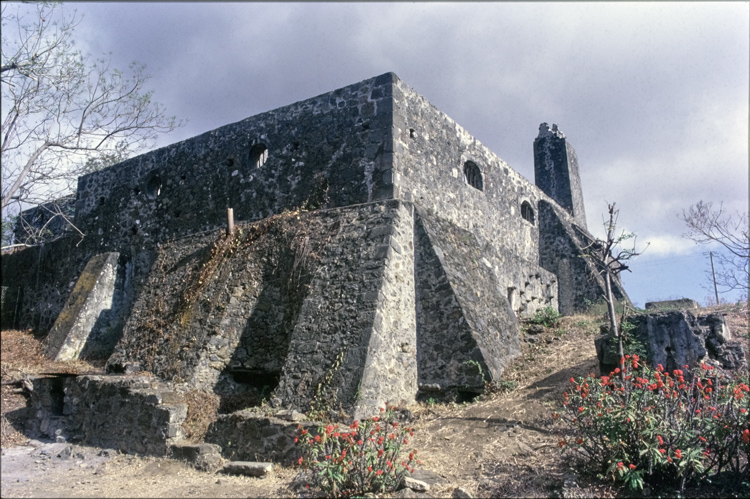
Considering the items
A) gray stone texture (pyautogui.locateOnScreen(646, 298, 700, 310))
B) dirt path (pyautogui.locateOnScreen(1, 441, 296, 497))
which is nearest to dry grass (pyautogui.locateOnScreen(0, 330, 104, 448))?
dirt path (pyautogui.locateOnScreen(1, 441, 296, 497))

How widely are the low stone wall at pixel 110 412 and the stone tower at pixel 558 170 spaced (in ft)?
49.3

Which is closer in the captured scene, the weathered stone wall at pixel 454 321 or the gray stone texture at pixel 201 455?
the gray stone texture at pixel 201 455

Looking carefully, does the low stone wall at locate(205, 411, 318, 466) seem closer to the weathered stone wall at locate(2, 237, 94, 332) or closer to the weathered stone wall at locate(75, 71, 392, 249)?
the weathered stone wall at locate(75, 71, 392, 249)

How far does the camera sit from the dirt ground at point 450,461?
542cm

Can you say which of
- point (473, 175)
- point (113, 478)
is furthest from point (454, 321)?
point (473, 175)

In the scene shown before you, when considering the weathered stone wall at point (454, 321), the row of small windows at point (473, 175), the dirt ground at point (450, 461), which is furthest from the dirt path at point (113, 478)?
the row of small windows at point (473, 175)

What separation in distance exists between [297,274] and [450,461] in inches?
164

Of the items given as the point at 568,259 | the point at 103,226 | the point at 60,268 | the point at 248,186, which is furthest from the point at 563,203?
the point at 60,268

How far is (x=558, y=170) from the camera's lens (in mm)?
19562

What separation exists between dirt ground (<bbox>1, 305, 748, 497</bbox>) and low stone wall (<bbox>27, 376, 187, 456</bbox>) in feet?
0.77

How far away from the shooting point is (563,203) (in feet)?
62.4

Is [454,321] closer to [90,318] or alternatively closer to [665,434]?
[665,434]

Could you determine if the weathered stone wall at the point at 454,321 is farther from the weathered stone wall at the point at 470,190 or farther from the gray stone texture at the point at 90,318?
the gray stone texture at the point at 90,318

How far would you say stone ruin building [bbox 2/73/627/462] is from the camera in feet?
26.0
